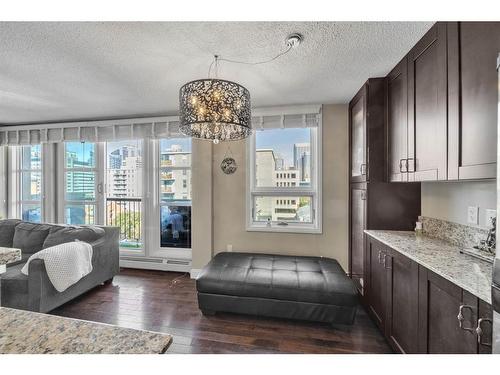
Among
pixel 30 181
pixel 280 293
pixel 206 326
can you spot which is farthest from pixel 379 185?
pixel 30 181

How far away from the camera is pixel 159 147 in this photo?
11.6 ft

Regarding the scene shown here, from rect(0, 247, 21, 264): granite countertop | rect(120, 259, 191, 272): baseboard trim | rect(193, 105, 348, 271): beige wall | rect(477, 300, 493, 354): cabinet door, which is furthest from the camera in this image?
rect(120, 259, 191, 272): baseboard trim

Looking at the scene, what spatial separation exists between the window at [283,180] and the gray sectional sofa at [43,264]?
1907 mm

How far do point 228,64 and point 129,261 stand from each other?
10.8 ft

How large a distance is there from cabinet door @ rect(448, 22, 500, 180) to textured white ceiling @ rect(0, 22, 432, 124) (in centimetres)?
40

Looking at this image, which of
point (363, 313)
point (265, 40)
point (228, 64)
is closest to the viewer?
point (265, 40)

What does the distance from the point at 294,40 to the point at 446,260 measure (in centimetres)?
172

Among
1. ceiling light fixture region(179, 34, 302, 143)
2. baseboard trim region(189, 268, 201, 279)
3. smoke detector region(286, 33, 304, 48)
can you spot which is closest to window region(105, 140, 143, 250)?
baseboard trim region(189, 268, 201, 279)

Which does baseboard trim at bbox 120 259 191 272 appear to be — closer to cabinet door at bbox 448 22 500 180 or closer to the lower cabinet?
the lower cabinet

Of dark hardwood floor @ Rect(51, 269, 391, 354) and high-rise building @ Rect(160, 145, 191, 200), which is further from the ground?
high-rise building @ Rect(160, 145, 191, 200)

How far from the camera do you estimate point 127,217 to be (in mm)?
3684

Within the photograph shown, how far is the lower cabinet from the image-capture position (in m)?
0.98

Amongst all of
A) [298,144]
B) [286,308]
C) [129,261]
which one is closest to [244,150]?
[298,144]
